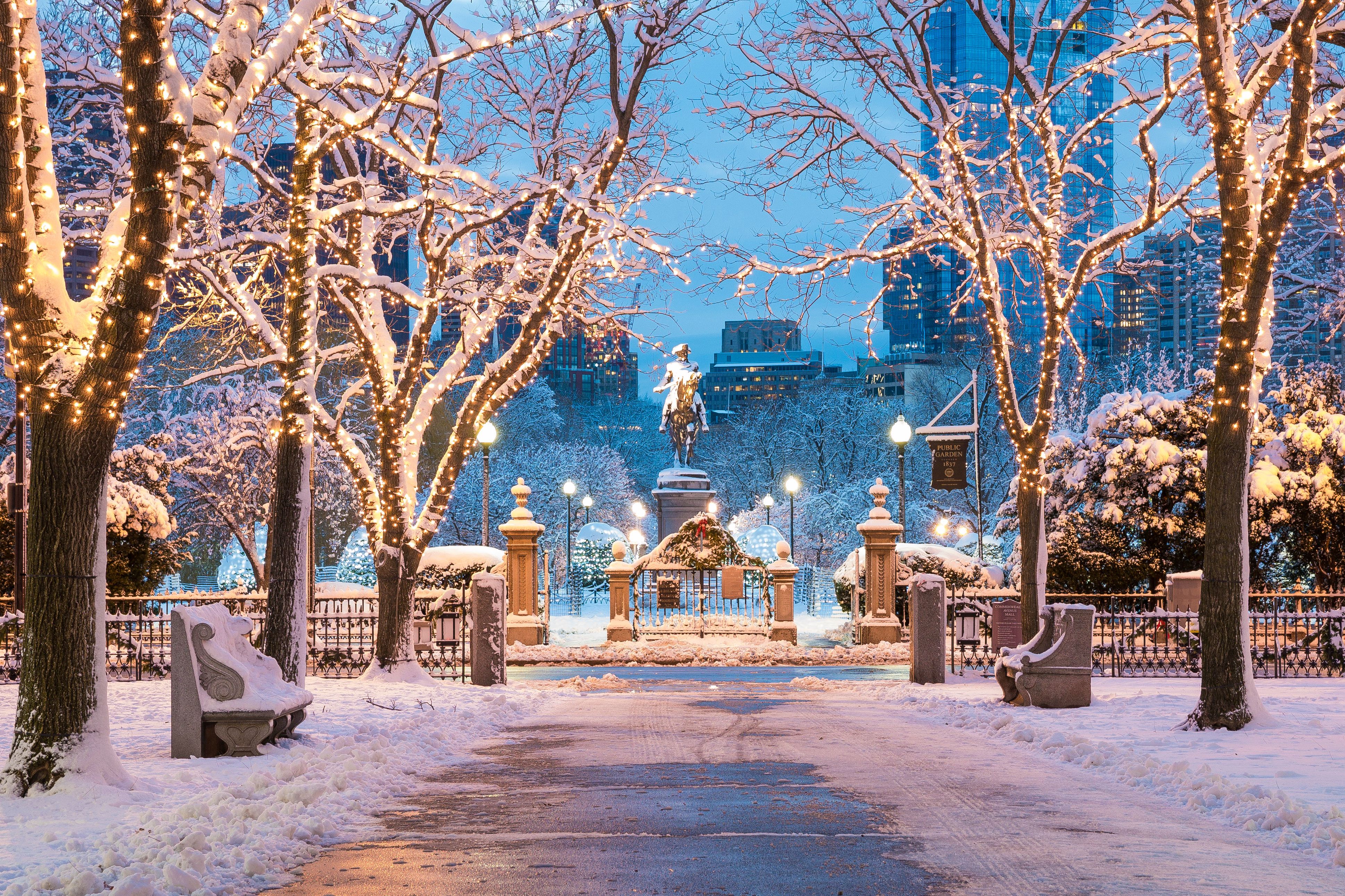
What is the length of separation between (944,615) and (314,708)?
9.31 meters

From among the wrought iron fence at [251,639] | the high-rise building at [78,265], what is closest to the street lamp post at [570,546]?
the high-rise building at [78,265]

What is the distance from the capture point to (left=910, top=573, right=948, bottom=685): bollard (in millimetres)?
17297

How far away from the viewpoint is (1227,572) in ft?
37.1

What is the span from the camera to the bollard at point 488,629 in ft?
55.4

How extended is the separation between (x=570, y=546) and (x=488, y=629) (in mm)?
30578

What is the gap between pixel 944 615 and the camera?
17.7 meters

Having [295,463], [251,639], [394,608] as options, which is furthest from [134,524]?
[295,463]

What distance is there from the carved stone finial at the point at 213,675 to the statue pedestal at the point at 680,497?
2253cm

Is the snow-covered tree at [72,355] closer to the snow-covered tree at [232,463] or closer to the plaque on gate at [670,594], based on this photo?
the plaque on gate at [670,594]

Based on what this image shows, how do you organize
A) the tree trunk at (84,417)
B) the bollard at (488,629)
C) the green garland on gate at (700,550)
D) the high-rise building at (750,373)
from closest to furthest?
the tree trunk at (84,417), the bollard at (488,629), the green garland on gate at (700,550), the high-rise building at (750,373)

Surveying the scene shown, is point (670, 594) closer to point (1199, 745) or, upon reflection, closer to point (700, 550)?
point (700, 550)

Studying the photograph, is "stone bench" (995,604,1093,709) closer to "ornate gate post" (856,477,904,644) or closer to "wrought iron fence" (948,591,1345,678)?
"wrought iron fence" (948,591,1345,678)

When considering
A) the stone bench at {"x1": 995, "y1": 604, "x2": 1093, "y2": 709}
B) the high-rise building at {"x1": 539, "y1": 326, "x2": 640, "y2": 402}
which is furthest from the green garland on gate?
the high-rise building at {"x1": 539, "y1": 326, "x2": 640, "y2": 402}

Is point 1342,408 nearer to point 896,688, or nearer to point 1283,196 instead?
point 896,688
